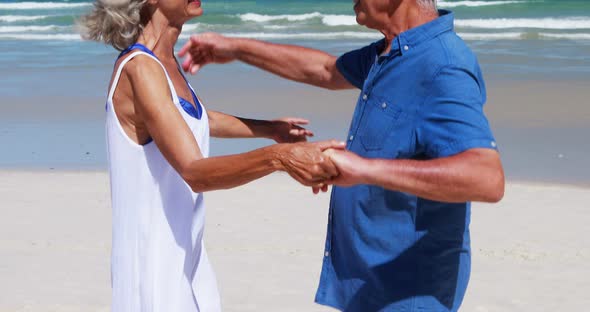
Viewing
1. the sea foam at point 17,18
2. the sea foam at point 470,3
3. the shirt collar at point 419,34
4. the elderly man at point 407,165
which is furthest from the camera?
the sea foam at point 470,3

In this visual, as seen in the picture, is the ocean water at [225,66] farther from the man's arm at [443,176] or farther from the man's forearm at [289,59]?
the man's arm at [443,176]

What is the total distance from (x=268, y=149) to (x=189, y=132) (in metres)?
0.30

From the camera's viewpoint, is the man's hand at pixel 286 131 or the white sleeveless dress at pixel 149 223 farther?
the man's hand at pixel 286 131

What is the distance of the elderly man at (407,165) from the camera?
8.96ft

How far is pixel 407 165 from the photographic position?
265 cm

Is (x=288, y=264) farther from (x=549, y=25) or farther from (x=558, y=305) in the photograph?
(x=549, y=25)

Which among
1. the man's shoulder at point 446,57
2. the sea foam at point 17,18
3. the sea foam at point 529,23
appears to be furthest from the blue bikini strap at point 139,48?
the sea foam at point 17,18

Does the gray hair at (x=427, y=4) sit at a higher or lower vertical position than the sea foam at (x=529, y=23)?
higher

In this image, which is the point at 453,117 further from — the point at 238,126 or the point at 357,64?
the point at 238,126

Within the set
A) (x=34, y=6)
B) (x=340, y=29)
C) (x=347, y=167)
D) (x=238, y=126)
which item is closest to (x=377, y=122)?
(x=347, y=167)

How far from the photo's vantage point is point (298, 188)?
8.63 m

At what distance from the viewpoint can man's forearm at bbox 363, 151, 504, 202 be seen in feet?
8.63

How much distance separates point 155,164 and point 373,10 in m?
0.90

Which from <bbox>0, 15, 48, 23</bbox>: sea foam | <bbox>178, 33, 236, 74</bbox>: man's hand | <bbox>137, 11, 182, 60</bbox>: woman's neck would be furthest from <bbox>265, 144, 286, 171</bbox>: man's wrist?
<bbox>0, 15, 48, 23</bbox>: sea foam
